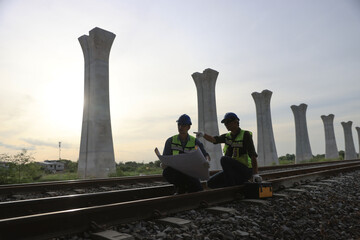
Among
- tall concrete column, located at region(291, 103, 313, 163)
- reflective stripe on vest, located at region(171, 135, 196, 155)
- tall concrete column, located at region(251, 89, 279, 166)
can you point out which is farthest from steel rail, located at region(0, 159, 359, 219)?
tall concrete column, located at region(291, 103, 313, 163)

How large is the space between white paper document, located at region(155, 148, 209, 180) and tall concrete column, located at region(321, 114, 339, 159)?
40469 mm

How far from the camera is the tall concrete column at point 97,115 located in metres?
14.8

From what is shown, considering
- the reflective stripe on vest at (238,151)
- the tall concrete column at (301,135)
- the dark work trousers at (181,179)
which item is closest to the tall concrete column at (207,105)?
the reflective stripe on vest at (238,151)

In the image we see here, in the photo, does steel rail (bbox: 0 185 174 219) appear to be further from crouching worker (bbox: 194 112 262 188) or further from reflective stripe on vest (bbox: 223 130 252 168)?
reflective stripe on vest (bbox: 223 130 252 168)

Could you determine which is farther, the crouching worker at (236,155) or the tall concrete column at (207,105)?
the tall concrete column at (207,105)

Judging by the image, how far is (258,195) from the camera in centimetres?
454

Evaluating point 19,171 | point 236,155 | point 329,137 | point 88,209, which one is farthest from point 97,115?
→ point 329,137

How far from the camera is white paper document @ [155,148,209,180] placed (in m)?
4.01

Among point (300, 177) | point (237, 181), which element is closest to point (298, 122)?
point (300, 177)

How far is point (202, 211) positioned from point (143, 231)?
1174mm

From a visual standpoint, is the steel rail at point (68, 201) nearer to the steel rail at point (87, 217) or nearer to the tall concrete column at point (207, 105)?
the steel rail at point (87, 217)

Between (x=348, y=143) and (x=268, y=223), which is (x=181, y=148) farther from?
(x=348, y=143)

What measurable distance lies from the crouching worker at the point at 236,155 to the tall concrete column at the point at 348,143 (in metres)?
45.4

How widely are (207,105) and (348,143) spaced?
107 ft
